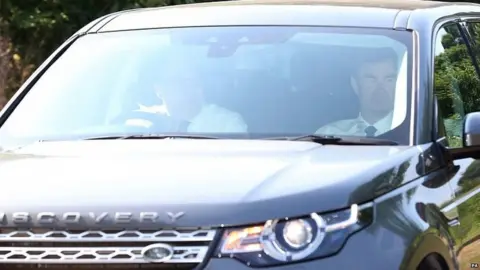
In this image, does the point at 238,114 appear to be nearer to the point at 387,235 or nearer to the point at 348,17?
the point at 348,17

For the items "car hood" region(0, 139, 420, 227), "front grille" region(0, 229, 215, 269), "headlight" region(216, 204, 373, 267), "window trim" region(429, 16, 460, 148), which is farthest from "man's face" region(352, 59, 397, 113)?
"front grille" region(0, 229, 215, 269)

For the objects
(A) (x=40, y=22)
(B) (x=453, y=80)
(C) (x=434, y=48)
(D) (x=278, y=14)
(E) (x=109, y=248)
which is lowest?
(A) (x=40, y=22)

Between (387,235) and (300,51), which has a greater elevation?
(300,51)

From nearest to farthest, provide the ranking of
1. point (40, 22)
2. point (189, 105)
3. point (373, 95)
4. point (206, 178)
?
point (206, 178) < point (373, 95) < point (189, 105) < point (40, 22)

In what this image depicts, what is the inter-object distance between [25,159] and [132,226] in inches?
34.3

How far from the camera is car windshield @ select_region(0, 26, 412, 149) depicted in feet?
15.7

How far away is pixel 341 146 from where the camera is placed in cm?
444

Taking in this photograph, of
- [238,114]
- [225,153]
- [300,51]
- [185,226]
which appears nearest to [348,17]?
[300,51]

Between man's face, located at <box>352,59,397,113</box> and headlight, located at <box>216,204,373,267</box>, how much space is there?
118 centimetres

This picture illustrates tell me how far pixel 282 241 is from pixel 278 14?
1905 mm

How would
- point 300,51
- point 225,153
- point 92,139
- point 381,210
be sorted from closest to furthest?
point 381,210 < point 225,153 < point 92,139 < point 300,51

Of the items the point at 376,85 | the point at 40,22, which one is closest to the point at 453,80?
the point at 376,85

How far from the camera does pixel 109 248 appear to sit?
3.68 metres

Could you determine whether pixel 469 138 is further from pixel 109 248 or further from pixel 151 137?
pixel 109 248
